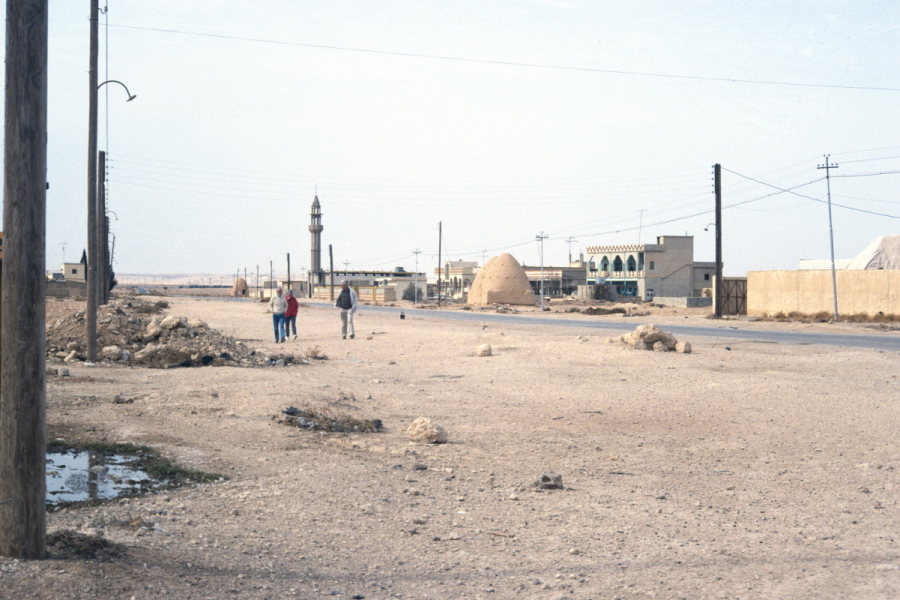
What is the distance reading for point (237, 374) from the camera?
43.0 feet

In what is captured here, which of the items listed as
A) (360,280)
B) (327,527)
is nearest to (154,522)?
(327,527)

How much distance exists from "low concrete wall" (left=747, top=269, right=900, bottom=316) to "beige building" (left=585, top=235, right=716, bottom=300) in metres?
38.7

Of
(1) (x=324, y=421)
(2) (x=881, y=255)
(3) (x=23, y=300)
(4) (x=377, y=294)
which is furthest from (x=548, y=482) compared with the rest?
(4) (x=377, y=294)

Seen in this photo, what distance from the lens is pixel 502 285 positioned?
7212 cm

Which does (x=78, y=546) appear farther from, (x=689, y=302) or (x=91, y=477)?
(x=689, y=302)

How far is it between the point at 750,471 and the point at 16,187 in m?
6.71

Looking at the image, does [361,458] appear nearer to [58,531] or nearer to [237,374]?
[58,531]

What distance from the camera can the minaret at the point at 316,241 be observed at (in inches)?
4695

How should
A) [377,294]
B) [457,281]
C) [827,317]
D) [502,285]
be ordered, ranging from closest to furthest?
1. [827,317]
2. [502,285]
3. [377,294]
4. [457,281]

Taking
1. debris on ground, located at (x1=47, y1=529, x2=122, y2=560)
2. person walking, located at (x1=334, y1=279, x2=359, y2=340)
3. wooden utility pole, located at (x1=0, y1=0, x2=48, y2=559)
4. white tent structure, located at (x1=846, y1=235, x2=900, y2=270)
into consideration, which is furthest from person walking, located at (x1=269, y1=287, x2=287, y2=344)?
white tent structure, located at (x1=846, y1=235, x2=900, y2=270)

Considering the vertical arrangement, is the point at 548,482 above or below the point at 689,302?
below

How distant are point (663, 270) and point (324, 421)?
3157 inches

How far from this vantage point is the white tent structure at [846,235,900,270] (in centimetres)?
6294

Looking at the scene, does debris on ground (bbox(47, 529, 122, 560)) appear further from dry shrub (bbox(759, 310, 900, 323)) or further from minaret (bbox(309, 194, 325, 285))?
minaret (bbox(309, 194, 325, 285))
